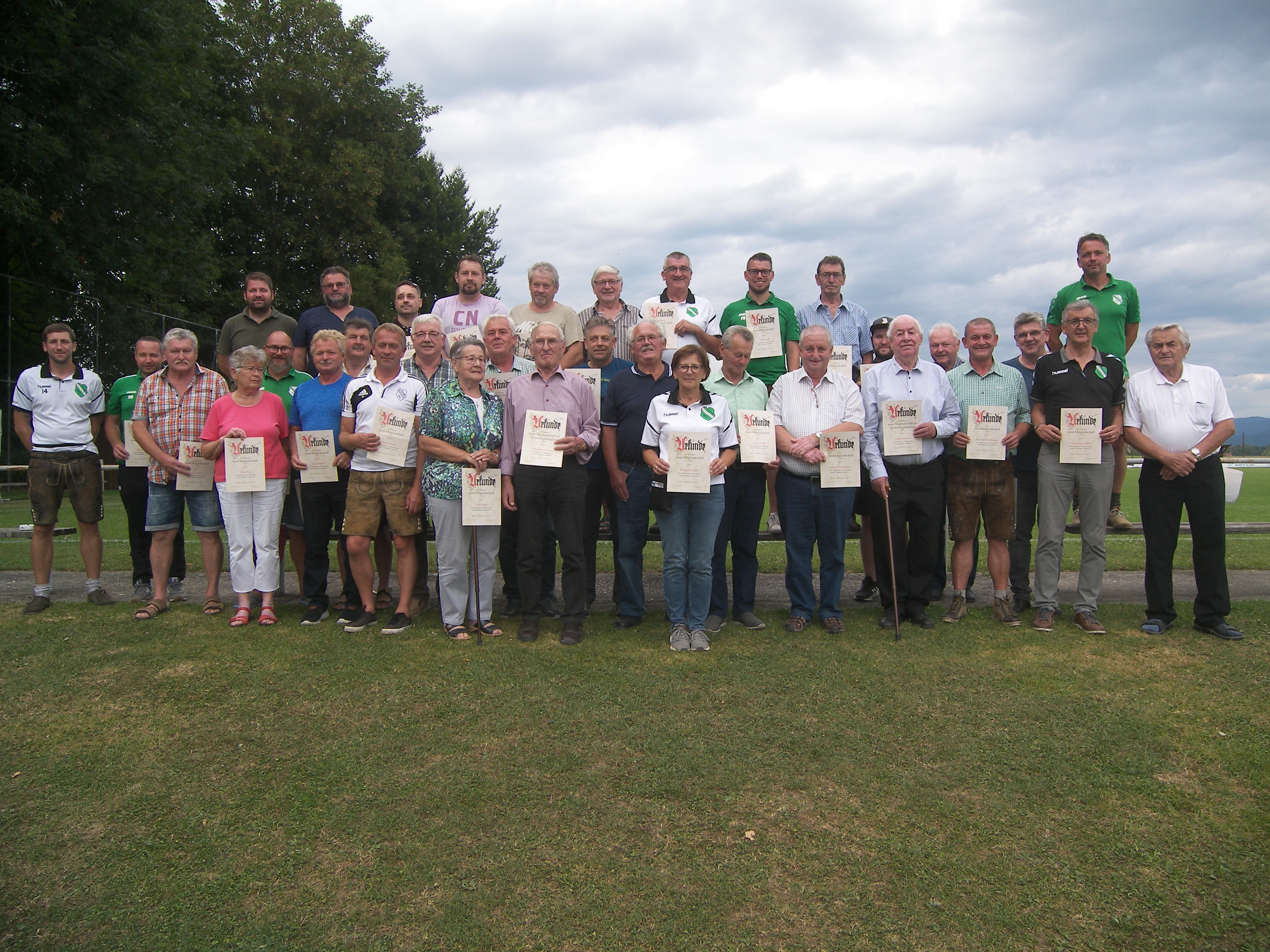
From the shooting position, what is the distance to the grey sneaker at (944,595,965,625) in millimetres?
6355

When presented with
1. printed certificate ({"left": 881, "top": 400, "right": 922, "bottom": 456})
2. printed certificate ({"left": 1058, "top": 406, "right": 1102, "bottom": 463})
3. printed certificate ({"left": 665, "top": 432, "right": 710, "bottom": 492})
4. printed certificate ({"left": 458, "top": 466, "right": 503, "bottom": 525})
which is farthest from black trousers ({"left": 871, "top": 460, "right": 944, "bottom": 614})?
printed certificate ({"left": 458, "top": 466, "right": 503, "bottom": 525})

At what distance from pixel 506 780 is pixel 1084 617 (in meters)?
A: 4.67

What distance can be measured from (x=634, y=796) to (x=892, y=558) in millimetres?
3248

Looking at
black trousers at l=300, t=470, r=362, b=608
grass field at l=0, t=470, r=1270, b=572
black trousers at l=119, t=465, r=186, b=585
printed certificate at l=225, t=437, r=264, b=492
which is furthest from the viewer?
grass field at l=0, t=470, r=1270, b=572

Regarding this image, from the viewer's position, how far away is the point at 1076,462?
6113 mm

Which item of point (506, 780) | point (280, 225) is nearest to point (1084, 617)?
point (506, 780)

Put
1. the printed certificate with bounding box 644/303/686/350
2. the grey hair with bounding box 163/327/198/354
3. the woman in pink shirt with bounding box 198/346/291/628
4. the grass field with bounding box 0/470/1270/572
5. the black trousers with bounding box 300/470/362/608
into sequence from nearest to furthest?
the woman in pink shirt with bounding box 198/346/291/628, the black trousers with bounding box 300/470/362/608, the grey hair with bounding box 163/327/198/354, the printed certificate with bounding box 644/303/686/350, the grass field with bounding box 0/470/1270/572

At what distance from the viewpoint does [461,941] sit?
9.15ft

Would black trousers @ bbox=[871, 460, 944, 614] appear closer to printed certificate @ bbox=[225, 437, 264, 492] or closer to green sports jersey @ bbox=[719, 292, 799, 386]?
green sports jersey @ bbox=[719, 292, 799, 386]

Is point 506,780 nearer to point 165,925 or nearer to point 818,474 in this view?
A: point 165,925

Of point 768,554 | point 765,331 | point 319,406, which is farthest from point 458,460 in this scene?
point 768,554

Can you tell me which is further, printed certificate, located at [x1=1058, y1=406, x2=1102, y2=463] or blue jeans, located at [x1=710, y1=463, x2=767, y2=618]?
blue jeans, located at [x1=710, y1=463, x2=767, y2=618]

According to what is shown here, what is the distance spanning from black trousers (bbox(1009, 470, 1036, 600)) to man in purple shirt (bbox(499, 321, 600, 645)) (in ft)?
11.8

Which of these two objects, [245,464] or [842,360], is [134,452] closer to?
[245,464]
